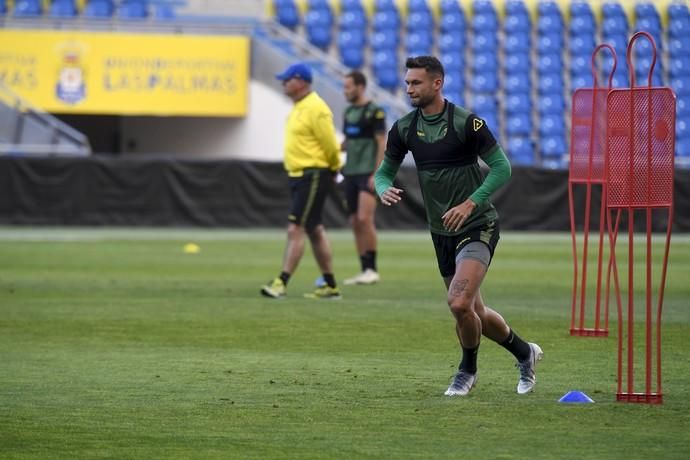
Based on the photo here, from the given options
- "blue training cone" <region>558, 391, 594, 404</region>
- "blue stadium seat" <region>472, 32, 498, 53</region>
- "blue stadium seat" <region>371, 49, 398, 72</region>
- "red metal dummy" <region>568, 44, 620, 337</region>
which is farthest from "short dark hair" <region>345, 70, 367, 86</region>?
"blue stadium seat" <region>472, 32, 498, 53</region>

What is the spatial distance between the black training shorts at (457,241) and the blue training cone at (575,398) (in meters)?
0.93

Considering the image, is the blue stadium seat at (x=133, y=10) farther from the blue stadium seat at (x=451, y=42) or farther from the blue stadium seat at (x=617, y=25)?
the blue stadium seat at (x=617, y=25)

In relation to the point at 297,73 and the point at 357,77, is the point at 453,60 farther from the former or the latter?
the point at 297,73

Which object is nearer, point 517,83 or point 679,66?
point 517,83

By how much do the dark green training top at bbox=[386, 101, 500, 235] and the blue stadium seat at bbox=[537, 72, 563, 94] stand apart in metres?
Answer: 27.9

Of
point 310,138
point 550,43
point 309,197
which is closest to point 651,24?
point 550,43

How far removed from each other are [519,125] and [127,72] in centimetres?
948

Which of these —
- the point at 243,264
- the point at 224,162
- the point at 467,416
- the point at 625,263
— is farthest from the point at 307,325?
the point at 224,162

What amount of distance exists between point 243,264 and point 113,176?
9907mm

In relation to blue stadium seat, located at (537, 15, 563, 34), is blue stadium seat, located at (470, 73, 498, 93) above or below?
below

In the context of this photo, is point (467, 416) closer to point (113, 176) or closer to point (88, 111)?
point (113, 176)

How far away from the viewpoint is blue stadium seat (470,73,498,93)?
115ft

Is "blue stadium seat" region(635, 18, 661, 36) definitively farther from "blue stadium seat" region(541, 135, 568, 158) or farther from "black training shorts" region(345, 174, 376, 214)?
"black training shorts" region(345, 174, 376, 214)

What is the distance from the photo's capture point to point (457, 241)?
8.22m
